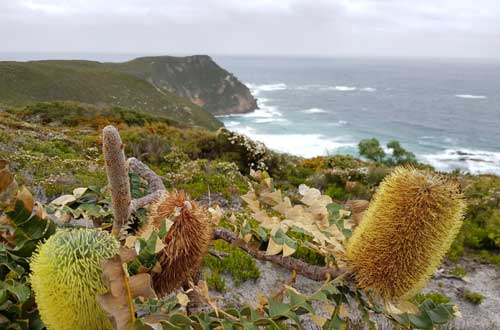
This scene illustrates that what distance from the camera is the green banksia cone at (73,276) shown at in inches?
36.4

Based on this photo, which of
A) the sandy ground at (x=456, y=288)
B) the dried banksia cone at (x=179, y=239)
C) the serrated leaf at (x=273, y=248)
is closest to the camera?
the dried banksia cone at (x=179, y=239)

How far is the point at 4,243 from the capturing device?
1375 millimetres

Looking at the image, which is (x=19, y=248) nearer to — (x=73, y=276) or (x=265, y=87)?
(x=73, y=276)

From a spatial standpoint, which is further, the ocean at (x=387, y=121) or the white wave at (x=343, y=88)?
the white wave at (x=343, y=88)

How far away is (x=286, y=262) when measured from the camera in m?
1.52

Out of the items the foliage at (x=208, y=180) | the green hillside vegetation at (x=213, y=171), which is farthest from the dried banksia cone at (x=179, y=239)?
the foliage at (x=208, y=180)

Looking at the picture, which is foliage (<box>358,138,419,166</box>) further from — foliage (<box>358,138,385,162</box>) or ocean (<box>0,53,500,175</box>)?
ocean (<box>0,53,500,175</box>)

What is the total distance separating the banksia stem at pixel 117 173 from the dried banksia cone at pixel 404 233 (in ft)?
3.17

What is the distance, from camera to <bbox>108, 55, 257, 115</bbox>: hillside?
93550mm

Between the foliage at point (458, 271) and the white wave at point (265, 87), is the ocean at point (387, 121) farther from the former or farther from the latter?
the foliage at point (458, 271)

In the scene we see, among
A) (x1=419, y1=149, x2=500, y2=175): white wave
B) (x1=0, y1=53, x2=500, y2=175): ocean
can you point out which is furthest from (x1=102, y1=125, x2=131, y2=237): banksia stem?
(x1=419, y1=149, x2=500, y2=175): white wave

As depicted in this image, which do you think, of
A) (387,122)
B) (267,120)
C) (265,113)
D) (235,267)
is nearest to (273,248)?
(235,267)

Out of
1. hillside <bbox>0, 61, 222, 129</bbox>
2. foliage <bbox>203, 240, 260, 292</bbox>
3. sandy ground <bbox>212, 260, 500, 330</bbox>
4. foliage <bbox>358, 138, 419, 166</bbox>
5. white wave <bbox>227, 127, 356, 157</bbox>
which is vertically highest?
hillside <bbox>0, 61, 222, 129</bbox>

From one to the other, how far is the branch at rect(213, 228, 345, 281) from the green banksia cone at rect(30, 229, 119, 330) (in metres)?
0.63
